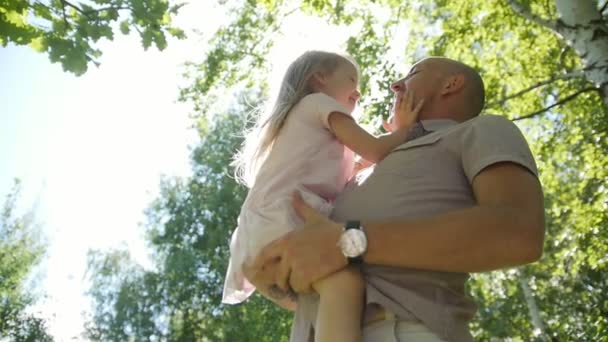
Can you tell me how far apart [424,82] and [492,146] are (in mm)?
592

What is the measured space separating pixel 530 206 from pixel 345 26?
8.35 m

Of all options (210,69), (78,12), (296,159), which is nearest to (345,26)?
(210,69)

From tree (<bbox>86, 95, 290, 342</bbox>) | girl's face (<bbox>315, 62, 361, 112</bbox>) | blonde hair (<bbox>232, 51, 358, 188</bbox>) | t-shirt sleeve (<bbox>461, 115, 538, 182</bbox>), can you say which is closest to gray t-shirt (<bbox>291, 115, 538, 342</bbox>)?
t-shirt sleeve (<bbox>461, 115, 538, 182</bbox>)

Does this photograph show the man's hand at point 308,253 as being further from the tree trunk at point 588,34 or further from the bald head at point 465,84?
the tree trunk at point 588,34

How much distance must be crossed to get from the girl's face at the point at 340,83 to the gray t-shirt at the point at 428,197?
0.57 metres

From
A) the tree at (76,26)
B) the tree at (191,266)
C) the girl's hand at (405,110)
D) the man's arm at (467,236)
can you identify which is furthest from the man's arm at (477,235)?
the tree at (191,266)

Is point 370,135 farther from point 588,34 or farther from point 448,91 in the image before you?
point 588,34

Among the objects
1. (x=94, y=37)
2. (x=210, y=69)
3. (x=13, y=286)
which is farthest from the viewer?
(x=13, y=286)

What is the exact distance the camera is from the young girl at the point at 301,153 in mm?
1877

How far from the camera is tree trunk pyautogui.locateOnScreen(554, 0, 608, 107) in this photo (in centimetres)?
471

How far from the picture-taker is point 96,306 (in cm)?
2320

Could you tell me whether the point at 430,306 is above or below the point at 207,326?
below

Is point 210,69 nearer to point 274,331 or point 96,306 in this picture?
point 274,331

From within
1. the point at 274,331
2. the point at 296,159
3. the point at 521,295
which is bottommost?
the point at 296,159
